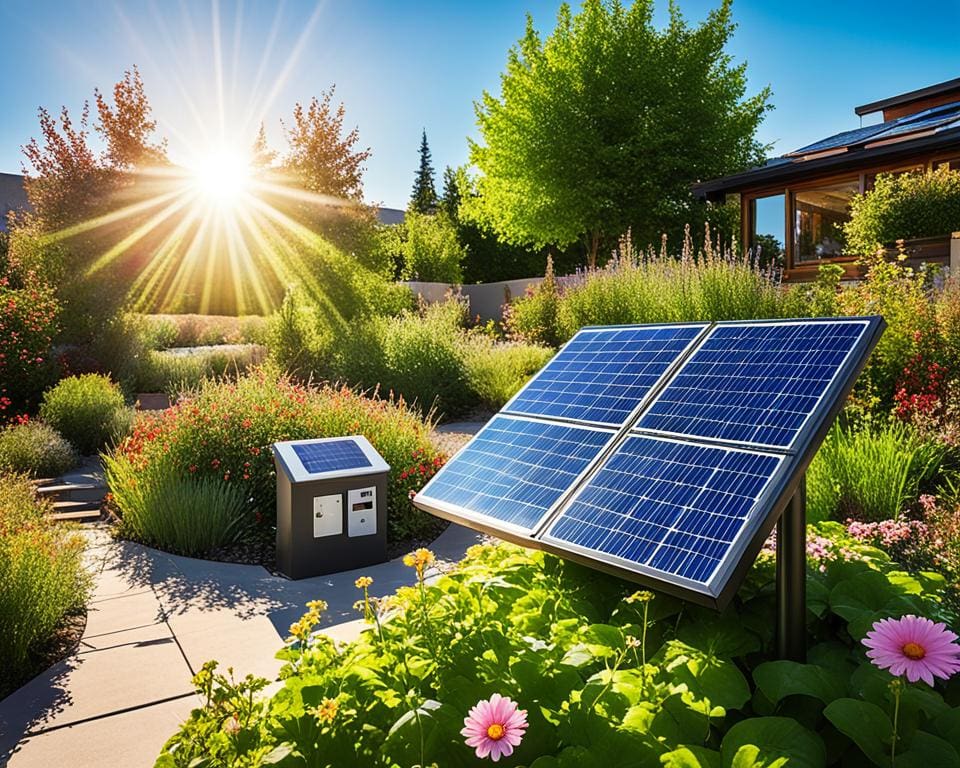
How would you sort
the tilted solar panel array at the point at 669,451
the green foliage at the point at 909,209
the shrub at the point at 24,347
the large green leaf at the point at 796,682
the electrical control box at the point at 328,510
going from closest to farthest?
the large green leaf at the point at 796,682 → the tilted solar panel array at the point at 669,451 → the electrical control box at the point at 328,510 → the shrub at the point at 24,347 → the green foliage at the point at 909,209

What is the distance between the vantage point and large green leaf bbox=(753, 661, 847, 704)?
1810 millimetres

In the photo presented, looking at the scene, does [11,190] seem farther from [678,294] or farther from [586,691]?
[586,691]

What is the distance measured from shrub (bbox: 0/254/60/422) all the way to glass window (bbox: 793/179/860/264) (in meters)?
17.6

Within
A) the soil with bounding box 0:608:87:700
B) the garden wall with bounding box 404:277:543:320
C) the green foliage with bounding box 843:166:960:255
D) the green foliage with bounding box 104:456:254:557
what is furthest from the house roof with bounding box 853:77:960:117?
the soil with bounding box 0:608:87:700

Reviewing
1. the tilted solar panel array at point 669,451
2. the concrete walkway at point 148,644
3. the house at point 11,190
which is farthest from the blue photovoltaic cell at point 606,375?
the house at point 11,190

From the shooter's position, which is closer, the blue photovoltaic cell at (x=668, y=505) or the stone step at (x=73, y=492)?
the blue photovoltaic cell at (x=668, y=505)

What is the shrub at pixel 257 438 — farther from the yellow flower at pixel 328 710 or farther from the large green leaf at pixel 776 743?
the large green leaf at pixel 776 743

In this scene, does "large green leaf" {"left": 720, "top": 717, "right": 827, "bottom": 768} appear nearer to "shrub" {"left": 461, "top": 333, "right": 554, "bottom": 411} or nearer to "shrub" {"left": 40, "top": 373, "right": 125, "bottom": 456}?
"shrub" {"left": 40, "top": 373, "right": 125, "bottom": 456}

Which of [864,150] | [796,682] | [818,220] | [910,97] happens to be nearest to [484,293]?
[818,220]

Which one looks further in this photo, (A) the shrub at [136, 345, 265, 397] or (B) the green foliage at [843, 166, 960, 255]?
(B) the green foliage at [843, 166, 960, 255]

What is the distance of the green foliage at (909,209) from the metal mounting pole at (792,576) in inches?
500

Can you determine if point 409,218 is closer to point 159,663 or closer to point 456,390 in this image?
point 456,390

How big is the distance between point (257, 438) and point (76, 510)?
212cm

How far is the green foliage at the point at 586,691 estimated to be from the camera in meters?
1.63
